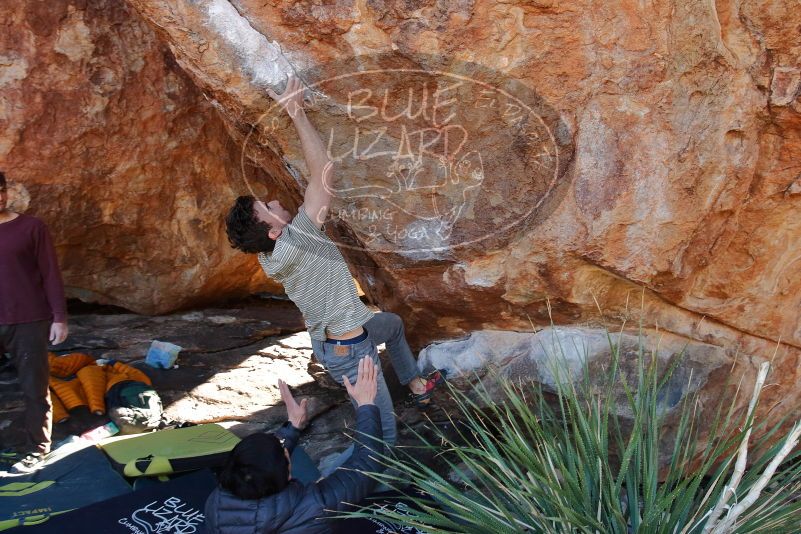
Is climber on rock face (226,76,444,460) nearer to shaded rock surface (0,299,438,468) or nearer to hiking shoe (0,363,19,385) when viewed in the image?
shaded rock surface (0,299,438,468)

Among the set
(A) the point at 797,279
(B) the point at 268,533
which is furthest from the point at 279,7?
(A) the point at 797,279

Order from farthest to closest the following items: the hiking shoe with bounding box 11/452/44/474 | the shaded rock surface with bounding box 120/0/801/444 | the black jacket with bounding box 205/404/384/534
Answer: the hiking shoe with bounding box 11/452/44/474 < the shaded rock surface with bounding box 120/0/801/444 < the black jacket with bounding box 205/404/384/534

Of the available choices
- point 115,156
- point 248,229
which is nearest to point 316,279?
point 248,229

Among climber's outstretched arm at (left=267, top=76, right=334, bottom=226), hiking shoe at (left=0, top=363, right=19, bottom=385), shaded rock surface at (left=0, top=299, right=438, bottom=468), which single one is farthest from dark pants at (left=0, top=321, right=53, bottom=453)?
climber's outstretched arm at (left=267, top=76, right=334, bottom=226)

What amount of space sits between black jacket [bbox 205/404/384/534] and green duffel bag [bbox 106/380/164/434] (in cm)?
163

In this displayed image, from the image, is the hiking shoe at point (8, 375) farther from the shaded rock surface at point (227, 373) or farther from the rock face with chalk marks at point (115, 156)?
the rock face with chalk marks at point (115, 156)

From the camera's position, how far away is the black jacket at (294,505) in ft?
7.31

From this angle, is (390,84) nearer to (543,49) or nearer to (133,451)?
(543,49)

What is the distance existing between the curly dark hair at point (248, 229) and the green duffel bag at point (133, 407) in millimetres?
1358

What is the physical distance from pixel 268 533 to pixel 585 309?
1688 millimetres

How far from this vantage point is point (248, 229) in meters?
2.93

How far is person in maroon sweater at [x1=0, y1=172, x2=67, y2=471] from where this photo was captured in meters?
3.48

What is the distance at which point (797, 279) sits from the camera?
326 cm

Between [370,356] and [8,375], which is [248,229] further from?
[8,375]
